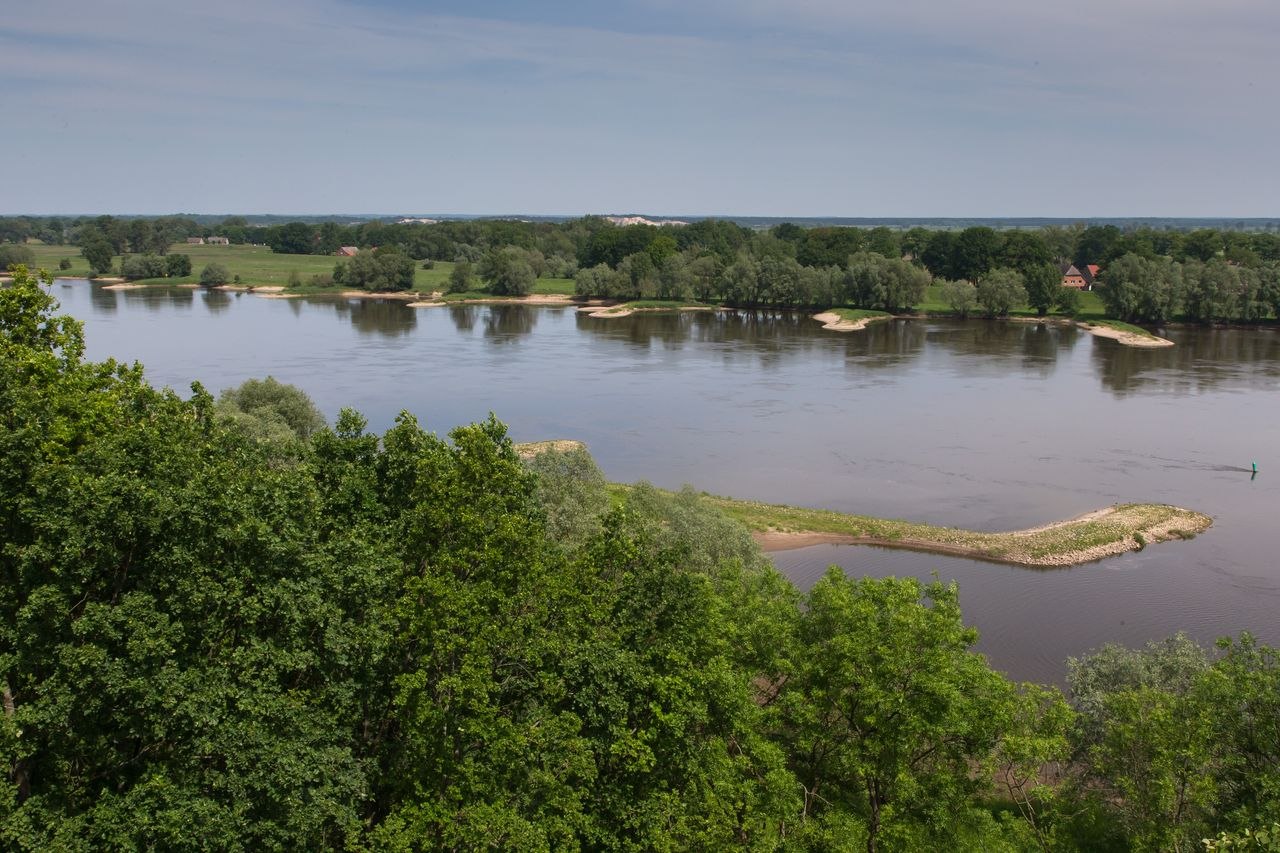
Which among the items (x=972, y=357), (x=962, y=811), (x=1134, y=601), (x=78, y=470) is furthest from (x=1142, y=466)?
(x=78, y=470)

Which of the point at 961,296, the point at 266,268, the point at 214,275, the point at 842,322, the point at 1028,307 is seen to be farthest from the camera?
the point at 266,268

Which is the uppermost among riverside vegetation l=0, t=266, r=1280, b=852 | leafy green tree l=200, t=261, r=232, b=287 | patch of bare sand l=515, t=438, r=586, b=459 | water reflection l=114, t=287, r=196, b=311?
leafy green tree l=200, t=261, r=232, b=287

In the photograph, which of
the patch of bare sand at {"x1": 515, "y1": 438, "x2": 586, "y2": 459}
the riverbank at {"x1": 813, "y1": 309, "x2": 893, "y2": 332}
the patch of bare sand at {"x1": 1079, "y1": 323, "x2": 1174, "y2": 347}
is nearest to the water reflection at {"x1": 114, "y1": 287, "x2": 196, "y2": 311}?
the riverbank at {"x1": 813, "y1": 309, "x2": 893, "y2": 332}

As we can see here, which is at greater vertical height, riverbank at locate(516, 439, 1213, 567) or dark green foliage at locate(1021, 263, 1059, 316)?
dark green foliage at locate(1021, 263, 1059, 316)

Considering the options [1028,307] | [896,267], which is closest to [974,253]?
[1028,307]

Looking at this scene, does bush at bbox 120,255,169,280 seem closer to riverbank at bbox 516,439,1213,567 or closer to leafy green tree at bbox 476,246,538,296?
leafy green tree at bbox 476,246,538,296

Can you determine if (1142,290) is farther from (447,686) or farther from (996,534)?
(447,686)

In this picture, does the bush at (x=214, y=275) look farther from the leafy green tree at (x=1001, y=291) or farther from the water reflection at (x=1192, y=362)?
the water reflection at (x=1192, y=362)
